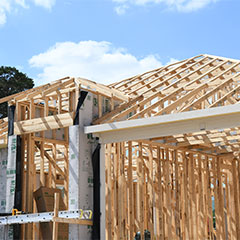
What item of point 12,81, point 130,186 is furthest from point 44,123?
point 12,81

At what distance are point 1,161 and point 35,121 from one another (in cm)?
335

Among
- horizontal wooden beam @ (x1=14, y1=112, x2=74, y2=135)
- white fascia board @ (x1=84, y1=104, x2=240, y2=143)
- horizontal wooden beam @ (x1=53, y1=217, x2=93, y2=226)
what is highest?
horizontal wooden beam @ (x1=14, y1=112, x2=74, y2=135)

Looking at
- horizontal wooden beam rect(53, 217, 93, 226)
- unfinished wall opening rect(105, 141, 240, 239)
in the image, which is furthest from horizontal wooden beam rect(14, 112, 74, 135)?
horizontal wooden beam rect(53, 217, 93, 226)

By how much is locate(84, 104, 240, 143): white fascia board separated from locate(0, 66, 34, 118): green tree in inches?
1008

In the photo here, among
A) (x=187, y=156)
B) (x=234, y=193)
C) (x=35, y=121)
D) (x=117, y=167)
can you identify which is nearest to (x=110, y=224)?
(x=117, y=167)

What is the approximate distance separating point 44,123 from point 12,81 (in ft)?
82.5

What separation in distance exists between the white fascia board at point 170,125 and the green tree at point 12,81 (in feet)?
84.0

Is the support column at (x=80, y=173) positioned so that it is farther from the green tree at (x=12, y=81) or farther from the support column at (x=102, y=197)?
the green tree at (x=12, y=81)

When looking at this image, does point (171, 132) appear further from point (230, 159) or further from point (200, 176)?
point (230, 159)

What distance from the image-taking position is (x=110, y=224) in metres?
10.9

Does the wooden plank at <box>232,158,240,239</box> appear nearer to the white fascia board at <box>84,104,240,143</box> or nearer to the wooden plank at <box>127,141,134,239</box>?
the wooden plank at <box>127,141,134,239</box>

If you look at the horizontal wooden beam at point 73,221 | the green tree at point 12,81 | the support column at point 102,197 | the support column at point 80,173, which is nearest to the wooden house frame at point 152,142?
the support column at point 102,197

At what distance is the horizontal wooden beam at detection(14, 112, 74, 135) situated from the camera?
10.8 m

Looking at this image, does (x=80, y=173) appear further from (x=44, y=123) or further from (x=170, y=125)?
(x=170, y=125)
